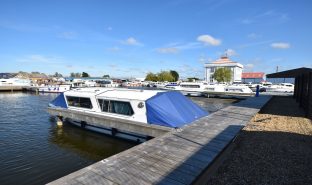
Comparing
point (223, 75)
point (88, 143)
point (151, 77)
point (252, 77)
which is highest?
point (223, 75)

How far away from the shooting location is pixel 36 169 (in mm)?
10500

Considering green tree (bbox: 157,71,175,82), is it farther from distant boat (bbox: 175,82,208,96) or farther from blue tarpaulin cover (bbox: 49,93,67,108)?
blue tarpaulin cover (bbox: 49,93,67,108)

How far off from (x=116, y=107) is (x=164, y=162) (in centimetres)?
817

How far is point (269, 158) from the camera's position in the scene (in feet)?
27.1

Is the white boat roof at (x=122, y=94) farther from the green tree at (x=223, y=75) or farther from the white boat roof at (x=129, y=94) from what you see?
the green tree at (x=223, y=75)

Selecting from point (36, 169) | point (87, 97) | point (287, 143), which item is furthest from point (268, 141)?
point (87, 97)

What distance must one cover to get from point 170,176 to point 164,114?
6582 mm

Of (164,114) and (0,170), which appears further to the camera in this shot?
(164,114)

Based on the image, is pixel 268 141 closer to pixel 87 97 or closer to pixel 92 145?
pixel 92 145

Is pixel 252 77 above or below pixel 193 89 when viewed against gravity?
above

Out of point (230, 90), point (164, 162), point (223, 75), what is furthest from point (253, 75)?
point (164, 162)

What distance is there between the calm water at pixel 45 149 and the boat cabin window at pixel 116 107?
187 centimetres

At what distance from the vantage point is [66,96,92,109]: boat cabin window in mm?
16500

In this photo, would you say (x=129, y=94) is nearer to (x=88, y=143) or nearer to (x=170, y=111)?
(x=170, y=111)
